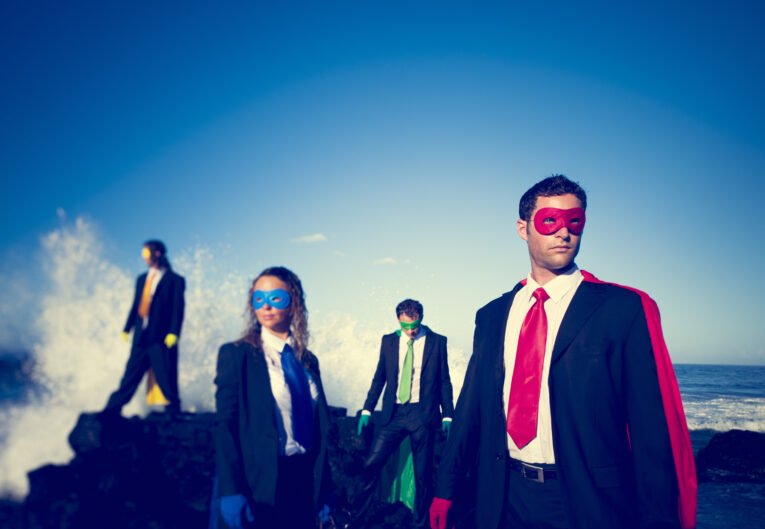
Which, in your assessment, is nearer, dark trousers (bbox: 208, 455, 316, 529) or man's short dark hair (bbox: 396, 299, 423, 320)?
dark trousers (bbox: 208, 455, 316, 529)

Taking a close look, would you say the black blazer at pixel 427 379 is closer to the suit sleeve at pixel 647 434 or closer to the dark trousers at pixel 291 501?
the dark trousers at pixel 291 501

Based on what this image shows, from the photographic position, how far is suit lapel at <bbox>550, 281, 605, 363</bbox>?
6.08 feet

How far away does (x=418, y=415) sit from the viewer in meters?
5.66

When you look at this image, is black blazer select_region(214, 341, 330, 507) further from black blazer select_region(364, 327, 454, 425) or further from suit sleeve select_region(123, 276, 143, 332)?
suit sleeve select_region(123, 276, 143, 332)

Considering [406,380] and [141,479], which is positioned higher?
[406,380]

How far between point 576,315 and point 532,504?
0.89 metres

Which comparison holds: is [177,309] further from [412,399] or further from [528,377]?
[528,377]

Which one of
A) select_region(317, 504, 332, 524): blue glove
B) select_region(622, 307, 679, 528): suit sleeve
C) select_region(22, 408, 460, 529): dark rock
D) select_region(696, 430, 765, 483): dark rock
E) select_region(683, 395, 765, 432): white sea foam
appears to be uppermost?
select_region(622, 307, 679, 528): suit sleeve

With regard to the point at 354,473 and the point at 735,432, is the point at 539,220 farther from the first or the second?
the point at 735,432

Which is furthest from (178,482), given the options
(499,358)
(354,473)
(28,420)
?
(28,420)

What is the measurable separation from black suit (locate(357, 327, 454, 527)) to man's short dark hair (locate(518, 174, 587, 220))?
155 inches

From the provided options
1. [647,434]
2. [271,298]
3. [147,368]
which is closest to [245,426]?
[271,298]

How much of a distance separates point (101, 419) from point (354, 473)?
11.9 ft

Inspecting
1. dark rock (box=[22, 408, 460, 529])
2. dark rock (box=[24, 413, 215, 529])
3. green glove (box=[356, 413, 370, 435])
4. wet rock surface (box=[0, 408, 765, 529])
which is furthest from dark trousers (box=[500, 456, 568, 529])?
dark rock (box=[24, 413, 215, 529])
